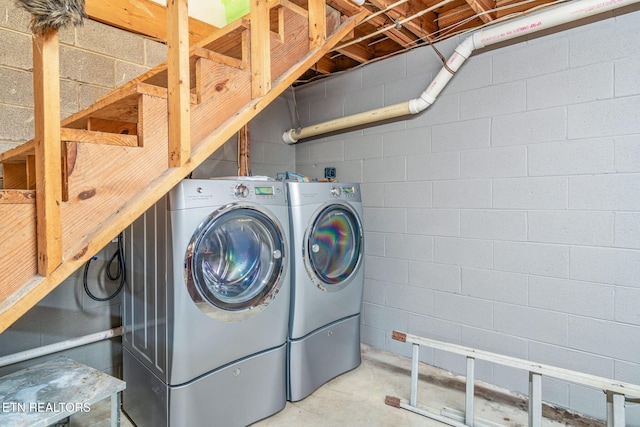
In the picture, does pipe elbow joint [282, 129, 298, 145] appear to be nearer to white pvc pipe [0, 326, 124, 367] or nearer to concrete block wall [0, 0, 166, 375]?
concrete block wall [0, 0, 166, 375]

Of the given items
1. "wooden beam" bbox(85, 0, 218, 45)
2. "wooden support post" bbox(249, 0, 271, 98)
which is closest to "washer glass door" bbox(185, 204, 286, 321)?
"wooden support post" bbox(249, 0, 271, 98)

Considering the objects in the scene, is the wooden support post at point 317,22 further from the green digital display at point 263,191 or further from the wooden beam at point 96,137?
the wooden beam at point 96,137

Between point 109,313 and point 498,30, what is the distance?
3071 mm

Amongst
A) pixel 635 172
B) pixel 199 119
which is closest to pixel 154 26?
pixel 199 119

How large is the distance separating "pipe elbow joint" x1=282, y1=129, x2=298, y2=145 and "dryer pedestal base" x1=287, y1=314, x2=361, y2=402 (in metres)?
1.77

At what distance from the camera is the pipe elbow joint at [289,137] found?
3402 millimetres

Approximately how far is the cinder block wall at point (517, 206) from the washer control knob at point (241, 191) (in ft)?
4.51

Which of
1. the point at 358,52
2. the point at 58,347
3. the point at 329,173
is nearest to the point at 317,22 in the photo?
the point at 358,52

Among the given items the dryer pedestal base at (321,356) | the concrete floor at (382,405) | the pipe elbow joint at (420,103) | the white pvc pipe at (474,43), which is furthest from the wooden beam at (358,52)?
the concrete floor at (382,405)

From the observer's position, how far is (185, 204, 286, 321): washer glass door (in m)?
1.70

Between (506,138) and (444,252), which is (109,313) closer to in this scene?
(444,252)

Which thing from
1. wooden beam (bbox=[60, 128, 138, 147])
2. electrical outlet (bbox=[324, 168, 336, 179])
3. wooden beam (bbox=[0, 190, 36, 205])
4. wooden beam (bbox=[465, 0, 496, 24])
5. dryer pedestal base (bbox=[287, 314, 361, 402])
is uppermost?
wooden beam (bbox=[465, 0, 496, 24])

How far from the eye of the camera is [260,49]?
1.73m

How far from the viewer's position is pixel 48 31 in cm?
104
